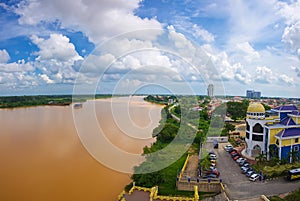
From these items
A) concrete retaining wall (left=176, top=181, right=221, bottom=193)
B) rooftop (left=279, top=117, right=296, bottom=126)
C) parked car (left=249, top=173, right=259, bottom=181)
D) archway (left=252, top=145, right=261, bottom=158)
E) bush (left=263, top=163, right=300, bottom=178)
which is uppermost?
rooftop (left=279, top=117, right=296, bottom=126)

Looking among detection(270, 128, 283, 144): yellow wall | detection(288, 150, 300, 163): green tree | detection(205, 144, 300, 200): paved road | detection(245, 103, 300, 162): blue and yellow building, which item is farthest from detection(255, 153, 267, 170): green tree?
detection(270, 128, 283, 144): yellow wall

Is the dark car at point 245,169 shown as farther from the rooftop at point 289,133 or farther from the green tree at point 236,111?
the green tree at point 236,111

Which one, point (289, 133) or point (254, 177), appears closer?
point (254, 177)

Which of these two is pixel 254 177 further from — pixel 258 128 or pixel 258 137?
pixel 258 128

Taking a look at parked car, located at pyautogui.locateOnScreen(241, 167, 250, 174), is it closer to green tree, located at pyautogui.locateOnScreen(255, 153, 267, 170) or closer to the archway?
green tree, located at pyautogui.locateOnScreen(255, 153, 267, 170)

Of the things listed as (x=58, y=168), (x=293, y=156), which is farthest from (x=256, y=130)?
(x=58, y=168)

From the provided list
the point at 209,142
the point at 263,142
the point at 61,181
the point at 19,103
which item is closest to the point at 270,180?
the point at 263,142

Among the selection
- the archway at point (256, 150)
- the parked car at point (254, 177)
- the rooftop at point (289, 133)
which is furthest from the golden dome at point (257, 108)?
the parked car at point (254, 177)

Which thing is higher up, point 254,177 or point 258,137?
point 258,137

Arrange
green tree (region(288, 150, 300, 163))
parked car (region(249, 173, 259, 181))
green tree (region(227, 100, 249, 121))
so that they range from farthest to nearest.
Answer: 1. green tree (region(227, 100, 249, 121))
2. green tree (region(288, 150, 300, 163))
3. parked car (region(249, 173, 259, 181))
